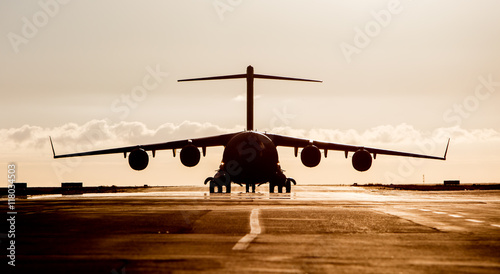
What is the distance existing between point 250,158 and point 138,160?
21.6 feet

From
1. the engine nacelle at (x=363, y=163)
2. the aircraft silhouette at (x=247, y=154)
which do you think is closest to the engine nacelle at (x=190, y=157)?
the aircraft silhouette at (x=247, y=154)

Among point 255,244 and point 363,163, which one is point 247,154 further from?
point 255,244

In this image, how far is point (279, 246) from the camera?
1069 cm

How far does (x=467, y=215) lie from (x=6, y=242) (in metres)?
11.7

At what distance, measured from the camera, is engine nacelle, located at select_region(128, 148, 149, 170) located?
43500 millimetres

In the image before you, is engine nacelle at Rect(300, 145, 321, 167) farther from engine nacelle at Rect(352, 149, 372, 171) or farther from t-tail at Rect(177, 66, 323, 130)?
t-tail at Rect(177, 66, 323, 130)

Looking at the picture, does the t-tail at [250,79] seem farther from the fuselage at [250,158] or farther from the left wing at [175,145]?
the fuselage at [250,158]

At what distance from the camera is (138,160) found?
143 ft

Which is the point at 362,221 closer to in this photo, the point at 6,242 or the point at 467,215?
the point at 467,215

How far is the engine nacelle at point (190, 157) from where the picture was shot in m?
42.4

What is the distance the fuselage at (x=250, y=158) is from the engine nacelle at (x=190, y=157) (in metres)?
1.74

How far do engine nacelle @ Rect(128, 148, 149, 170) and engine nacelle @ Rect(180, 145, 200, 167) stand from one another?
245cm

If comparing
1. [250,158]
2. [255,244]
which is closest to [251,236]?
[255,244]

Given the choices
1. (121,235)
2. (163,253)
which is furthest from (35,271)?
(121,235)
